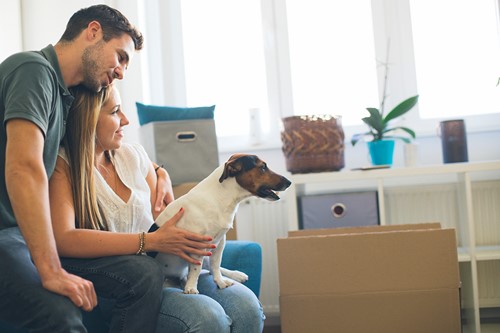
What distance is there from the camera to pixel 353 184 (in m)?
3.05

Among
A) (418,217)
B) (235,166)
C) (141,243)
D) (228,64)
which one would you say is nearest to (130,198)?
(141,243)

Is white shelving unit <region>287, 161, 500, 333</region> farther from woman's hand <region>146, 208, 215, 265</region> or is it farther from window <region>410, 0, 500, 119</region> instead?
woman's hand <region>146, 208, 215, 265</region>

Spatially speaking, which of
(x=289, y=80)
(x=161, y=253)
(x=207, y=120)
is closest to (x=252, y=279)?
(x=161, y=253)

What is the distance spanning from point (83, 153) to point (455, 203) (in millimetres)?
1982

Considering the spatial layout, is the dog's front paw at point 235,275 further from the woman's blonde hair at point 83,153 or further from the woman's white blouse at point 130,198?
the woman's blonde hair at point 83,153

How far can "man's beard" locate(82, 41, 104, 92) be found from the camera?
1.51m

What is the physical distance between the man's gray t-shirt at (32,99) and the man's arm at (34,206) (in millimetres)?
32

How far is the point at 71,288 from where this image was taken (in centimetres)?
123

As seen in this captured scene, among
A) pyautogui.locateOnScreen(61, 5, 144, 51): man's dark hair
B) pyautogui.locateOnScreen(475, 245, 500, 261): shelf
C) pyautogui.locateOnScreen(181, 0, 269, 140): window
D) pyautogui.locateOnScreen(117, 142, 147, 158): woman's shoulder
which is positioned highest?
pyautogui.locateOnScreen(181, 0, 269, 140): window

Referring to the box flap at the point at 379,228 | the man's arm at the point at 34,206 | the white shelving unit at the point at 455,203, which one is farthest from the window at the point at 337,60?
the man's arm at the point at 34,206

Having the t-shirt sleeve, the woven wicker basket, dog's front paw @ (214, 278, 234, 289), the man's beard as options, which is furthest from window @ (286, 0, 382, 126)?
the t-shirt sleeve

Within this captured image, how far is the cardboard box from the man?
581 millimetres

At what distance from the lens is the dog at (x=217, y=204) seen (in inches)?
62.9

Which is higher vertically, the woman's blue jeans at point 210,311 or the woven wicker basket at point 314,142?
the woven wicker basket at point 314,142
